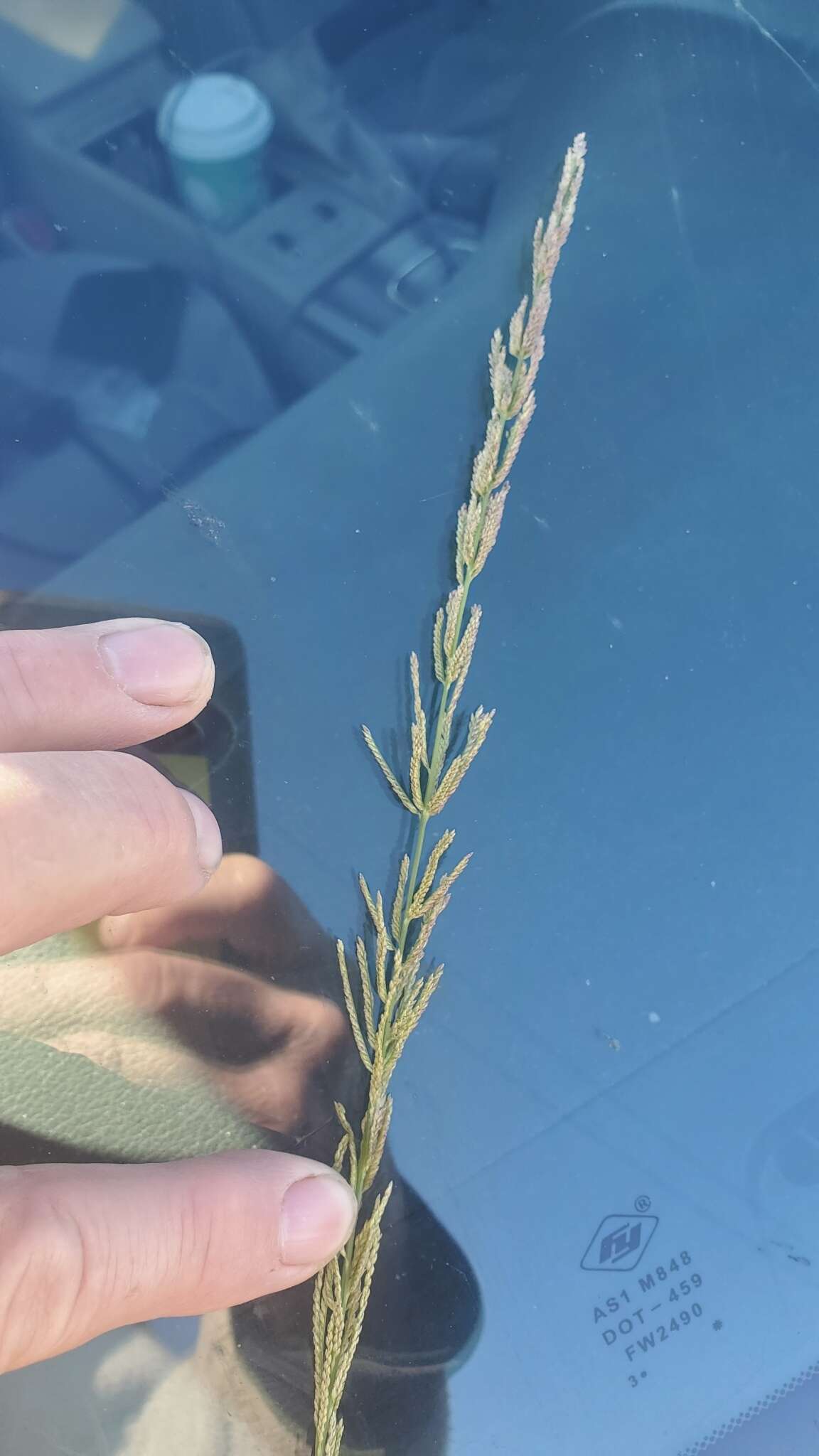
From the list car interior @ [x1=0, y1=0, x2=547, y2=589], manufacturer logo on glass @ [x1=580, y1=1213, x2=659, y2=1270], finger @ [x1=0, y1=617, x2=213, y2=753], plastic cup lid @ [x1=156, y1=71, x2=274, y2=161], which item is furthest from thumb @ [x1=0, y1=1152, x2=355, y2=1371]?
plastic cup lid @ [x1=156, y1=71, x2=274, y2=161]

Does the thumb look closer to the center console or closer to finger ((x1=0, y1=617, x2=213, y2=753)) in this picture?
finger ((x1=0, y1=617, x2=213, y2=753))

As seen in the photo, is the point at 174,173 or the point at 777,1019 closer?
the point at 777,1019

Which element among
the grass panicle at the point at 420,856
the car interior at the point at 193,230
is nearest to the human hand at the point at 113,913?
the grass panicle at the point at 420,856

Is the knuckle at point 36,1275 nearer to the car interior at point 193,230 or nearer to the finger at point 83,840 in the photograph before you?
the finger at point 83,840

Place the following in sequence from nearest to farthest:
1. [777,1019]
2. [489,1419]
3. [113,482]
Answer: [489,1419]
[777,1019]
[113,482]

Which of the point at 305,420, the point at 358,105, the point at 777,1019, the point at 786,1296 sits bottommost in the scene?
the point at 786,1296

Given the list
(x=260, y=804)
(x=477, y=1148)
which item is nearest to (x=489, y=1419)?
(x=477, y=1148)

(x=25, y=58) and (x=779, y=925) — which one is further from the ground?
(x=25, y=58)

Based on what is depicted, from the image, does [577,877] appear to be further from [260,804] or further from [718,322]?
[718,322]
